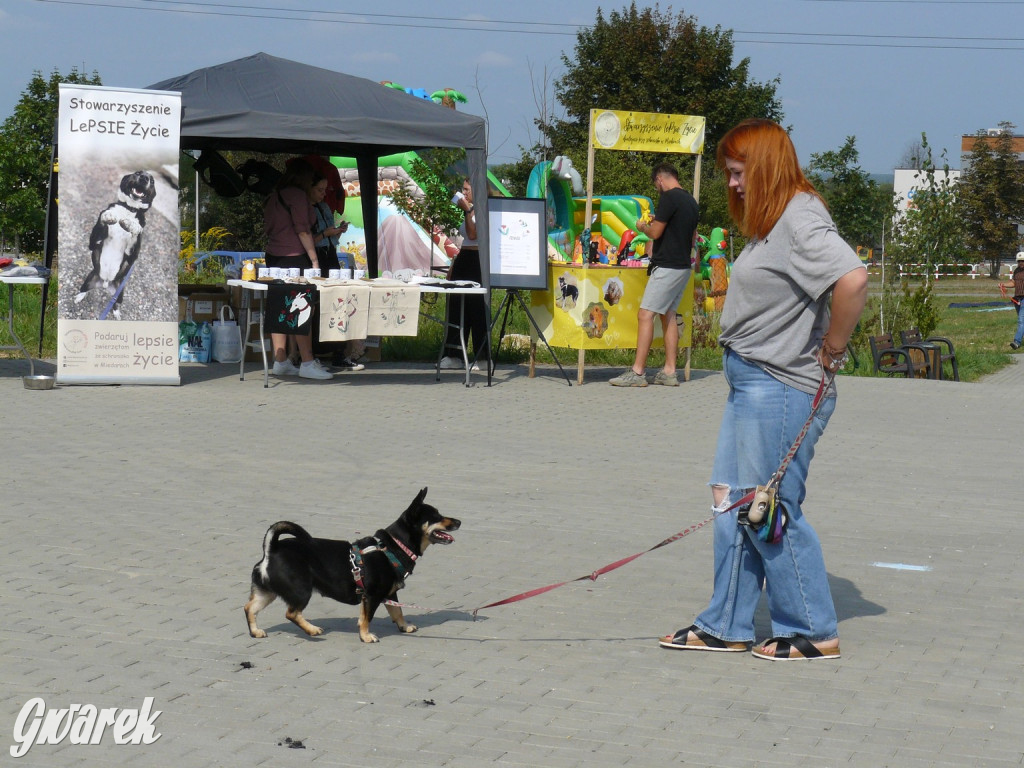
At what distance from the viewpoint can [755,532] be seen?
15.5ft

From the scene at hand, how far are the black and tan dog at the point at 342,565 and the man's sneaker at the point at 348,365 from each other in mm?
9191

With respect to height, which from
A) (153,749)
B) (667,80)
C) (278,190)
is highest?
(667,80)

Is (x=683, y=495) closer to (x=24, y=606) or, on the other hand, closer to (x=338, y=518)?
(x=338, y=518)

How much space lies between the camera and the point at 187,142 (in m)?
14.2

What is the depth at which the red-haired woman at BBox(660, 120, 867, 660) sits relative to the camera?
4504 mm

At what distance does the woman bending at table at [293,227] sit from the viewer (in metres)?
12.9

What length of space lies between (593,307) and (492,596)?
755cm

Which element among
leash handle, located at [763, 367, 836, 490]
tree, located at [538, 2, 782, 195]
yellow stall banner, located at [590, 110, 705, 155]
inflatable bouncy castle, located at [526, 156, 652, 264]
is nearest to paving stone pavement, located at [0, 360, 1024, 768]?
leash handle, located at [763, 367, 836, 490]

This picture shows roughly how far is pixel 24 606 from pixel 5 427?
488 cm

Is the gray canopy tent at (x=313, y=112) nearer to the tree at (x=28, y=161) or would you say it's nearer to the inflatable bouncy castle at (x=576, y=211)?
the tree at (x=28, y=161)

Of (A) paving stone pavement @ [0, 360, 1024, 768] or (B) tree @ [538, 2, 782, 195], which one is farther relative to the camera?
(B) tree @ [538, 2, 782, 195]

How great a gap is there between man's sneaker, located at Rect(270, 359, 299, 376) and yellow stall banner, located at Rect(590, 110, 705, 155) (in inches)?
154

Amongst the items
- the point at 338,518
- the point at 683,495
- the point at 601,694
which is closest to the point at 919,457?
the point at 683,495

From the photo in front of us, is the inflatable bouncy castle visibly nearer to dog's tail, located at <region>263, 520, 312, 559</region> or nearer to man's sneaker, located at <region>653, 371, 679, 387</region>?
man's sneaker, located at <region>653, 371, 679, 387</region>
